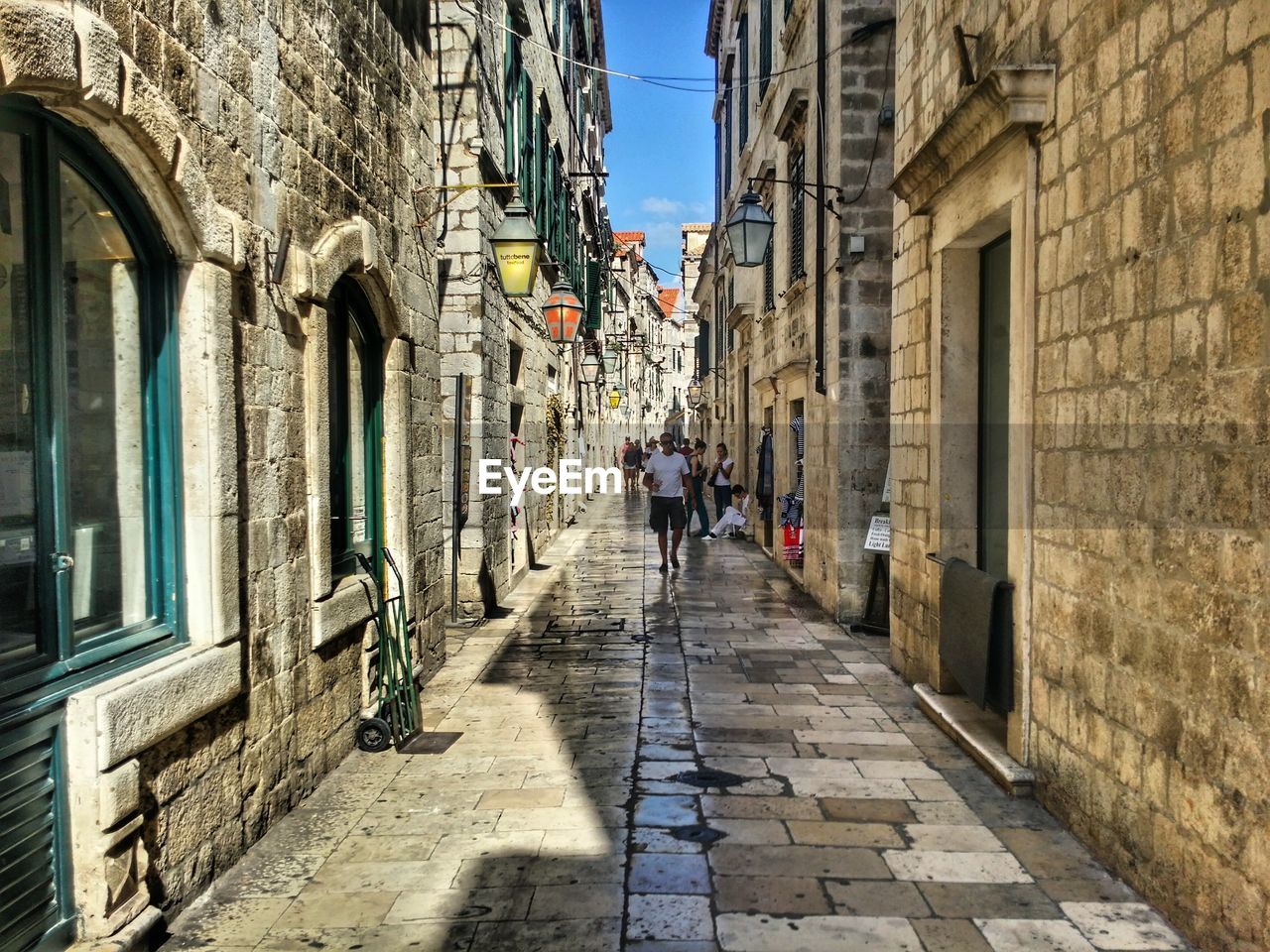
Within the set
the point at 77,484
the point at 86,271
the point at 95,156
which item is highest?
the point at 95,156

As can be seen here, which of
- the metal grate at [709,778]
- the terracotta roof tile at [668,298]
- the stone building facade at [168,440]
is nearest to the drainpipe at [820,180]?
the stone building facade at [168,440]

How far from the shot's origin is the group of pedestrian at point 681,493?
1218cm

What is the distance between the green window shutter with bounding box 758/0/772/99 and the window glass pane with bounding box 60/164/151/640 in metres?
11.0

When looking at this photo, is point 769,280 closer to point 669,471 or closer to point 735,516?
point 669,471

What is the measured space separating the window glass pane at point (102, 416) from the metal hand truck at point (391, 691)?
182 centimetres

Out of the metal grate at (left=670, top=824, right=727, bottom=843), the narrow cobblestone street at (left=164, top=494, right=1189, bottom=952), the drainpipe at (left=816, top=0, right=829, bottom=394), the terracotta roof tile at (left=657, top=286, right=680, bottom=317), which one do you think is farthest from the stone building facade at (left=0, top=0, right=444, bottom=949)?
the terracotta roof tile at (left=657, top=286, right=680, bottom=317)

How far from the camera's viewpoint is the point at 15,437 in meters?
2.78

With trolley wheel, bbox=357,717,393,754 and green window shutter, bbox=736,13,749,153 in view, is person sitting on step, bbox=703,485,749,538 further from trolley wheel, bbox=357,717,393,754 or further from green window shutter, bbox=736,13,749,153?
trolley wheel, bbox=357,717,393,754

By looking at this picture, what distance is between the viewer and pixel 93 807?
285cm

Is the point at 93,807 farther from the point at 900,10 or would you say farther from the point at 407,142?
the point at 900,10

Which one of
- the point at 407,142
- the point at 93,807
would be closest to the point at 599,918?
the point at 93,807

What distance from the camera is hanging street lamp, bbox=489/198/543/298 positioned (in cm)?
824

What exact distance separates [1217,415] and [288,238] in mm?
3743

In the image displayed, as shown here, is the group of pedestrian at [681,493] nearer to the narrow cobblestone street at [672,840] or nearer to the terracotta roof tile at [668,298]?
the narrow cobblestone street at [672,840]
